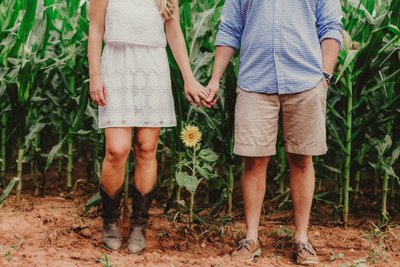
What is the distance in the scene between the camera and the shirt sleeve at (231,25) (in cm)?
338

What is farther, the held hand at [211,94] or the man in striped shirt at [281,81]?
the held hand at [211,94]

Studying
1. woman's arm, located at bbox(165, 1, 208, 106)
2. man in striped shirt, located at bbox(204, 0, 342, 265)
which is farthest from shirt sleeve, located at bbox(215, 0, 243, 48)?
woman's arm, located at bbox(165, 1, 208, 106)

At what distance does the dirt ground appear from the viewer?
3.32m

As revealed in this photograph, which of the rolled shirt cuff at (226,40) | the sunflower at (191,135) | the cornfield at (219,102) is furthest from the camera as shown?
the cornfield at (219,102)

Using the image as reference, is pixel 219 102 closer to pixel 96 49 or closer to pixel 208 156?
pixel 208 156

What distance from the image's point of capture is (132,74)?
10.7 ft

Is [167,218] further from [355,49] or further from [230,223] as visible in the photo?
[355,49]

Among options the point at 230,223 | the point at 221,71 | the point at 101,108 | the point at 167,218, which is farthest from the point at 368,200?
the point at 101,108

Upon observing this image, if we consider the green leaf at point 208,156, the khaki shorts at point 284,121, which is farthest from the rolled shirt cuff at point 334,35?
the green leaf at point 208,156

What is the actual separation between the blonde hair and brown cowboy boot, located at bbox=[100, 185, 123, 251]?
1.07m

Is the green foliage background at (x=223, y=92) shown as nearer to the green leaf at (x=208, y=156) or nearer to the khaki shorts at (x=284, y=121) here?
the green leaf at (x=208, y=156)

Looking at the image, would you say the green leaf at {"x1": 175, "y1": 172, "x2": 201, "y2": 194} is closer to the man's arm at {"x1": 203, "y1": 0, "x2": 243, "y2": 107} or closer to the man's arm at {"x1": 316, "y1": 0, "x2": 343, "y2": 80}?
the man's arm at {"x1": 203, "y1": 0, "x2": 243, "y2": 107}

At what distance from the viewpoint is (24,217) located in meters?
4.04

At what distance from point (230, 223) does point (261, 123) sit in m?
1.07
